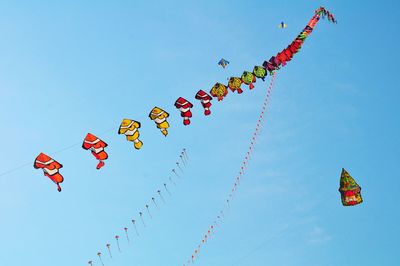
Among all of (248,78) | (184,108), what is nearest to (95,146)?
(184,108)

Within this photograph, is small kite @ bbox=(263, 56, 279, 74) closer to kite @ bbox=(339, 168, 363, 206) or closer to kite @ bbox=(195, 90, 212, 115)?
kite @ bbox=(195, 90, 212, 115)

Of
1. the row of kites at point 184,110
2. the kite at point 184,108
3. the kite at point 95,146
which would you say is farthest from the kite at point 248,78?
the kite at point 95,146

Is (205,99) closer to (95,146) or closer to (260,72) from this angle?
→ (260,72)

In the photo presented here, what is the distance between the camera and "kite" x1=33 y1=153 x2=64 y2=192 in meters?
33.2

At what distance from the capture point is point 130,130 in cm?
3681

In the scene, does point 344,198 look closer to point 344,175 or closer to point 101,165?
point 344,175

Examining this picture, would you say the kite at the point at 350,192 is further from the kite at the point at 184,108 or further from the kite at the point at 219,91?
the kite at the point at 184,108

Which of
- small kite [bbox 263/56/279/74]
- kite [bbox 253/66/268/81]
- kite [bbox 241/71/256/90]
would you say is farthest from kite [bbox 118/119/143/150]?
small kite [bbox 263/56/279/74]

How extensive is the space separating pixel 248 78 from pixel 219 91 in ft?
9.69

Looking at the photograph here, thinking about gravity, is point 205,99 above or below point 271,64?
below

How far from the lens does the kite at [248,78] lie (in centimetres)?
4309

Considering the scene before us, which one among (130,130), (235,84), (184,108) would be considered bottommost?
(130,130)

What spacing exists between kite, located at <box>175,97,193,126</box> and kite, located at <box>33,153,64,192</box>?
10390mm

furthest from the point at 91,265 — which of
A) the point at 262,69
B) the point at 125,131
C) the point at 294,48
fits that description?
the point at 294,48
